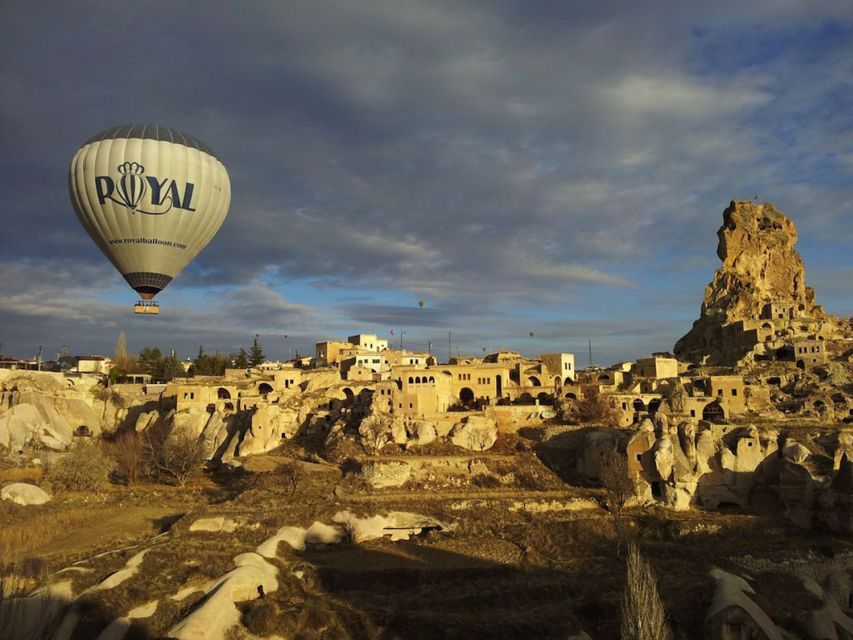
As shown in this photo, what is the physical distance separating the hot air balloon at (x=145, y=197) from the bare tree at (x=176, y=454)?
13.9 m

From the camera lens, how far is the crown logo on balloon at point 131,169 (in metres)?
42.9

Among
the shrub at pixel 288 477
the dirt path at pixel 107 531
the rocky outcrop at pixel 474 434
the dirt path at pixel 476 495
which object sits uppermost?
the rocky outcrop at pixel 474 434

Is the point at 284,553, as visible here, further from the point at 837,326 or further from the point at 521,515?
the point at 837,326

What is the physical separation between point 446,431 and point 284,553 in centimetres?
2117

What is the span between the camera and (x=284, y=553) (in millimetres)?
35000

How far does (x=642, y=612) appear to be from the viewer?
72.7ft

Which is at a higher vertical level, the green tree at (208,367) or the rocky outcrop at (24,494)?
the green tree at (208,367)

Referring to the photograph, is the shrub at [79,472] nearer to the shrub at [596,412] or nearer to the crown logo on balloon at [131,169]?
the crown logo on balloon at [131,169]

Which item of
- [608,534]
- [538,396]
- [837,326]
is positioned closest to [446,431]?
[538,396]

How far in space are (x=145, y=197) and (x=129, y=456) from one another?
23.8 metres

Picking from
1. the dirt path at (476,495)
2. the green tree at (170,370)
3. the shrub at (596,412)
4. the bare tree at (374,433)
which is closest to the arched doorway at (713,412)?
the shrub at (596,412)

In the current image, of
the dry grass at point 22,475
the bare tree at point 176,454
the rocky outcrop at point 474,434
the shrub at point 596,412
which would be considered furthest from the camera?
the shrub at point 596,412

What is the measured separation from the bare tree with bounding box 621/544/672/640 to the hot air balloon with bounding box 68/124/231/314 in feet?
118

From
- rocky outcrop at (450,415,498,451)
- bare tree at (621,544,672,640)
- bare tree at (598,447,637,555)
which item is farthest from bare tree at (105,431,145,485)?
bare tree at (621,544,672,640)
